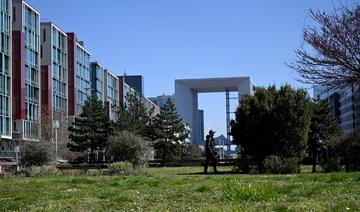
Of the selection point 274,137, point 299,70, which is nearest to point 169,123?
point 274,137

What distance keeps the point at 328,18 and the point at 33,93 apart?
75701 millimetres

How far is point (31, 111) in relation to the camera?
283 feet

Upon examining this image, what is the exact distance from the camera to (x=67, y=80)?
105688mm

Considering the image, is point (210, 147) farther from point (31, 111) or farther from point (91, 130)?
point (31, 111)

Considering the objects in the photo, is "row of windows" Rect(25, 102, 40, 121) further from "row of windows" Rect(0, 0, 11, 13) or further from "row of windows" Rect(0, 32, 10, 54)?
"row of windows" Rect(0, 0, 11, 13)

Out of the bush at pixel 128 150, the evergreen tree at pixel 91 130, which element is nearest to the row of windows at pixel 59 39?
the evergreen tree at pixel 91 130

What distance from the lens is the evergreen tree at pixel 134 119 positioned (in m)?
74.4

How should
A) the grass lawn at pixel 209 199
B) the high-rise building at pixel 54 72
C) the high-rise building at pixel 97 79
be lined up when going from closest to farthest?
the grass lawn at pixel 209 199 → the high-rise building at pixel 54 72 → the high-rise building at pixel 97 79

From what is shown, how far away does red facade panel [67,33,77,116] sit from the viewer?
108 metres

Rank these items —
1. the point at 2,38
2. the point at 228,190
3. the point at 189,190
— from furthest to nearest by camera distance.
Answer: the point at 2,38 < the point at 189,190 < the point at 228,190

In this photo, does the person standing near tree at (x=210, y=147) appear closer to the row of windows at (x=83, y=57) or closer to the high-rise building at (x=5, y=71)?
the high-rise building at (x=5, y=71)

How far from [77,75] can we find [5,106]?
3722 centimetres

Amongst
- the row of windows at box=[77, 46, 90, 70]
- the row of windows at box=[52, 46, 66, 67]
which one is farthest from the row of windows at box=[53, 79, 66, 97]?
the row of windows at box=[77, 46, 90, 70]

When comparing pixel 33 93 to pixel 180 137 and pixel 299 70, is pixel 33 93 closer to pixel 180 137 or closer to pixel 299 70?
pixel 180 137
